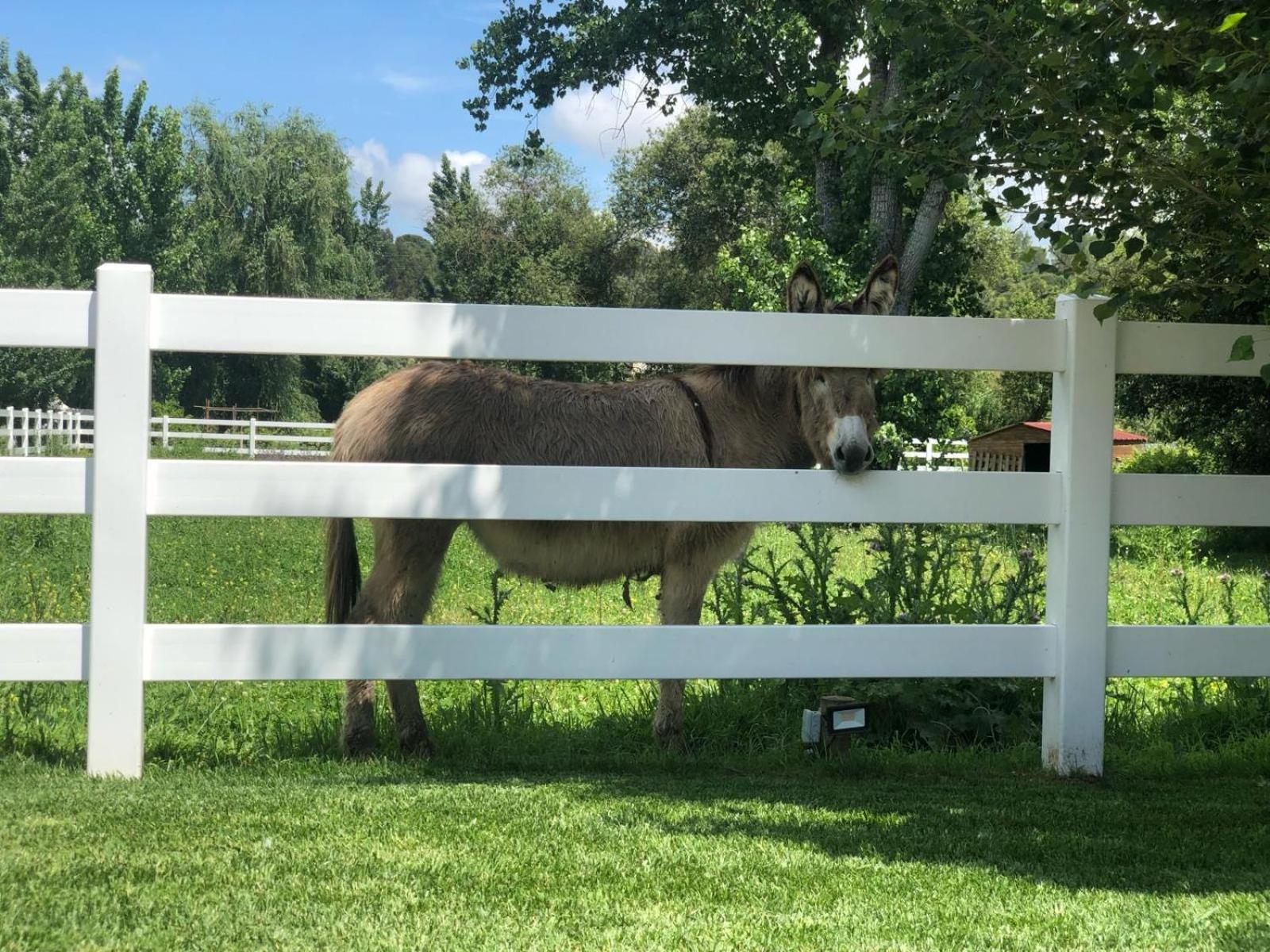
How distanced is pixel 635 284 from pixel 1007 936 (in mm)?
38741

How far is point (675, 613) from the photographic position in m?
5.29

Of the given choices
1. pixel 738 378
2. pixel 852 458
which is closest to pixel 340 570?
pixel 738 378

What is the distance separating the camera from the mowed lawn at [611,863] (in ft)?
8.66

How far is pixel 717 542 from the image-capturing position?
525 cm

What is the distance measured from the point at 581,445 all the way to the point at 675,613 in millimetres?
898

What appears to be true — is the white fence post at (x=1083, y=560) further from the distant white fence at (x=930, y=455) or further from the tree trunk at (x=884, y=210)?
the tree trunk at (x=884, y=210)

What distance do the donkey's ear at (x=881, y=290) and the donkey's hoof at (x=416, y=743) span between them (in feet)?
9.00

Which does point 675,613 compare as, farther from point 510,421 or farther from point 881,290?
point 881,290

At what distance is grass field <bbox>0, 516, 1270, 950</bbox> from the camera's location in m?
2.68

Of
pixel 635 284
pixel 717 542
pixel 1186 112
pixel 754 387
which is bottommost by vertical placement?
pixel 717 542

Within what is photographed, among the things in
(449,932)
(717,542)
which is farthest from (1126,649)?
(449,932)

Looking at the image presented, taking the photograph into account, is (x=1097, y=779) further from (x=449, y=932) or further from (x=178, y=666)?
(x=178, y=666)

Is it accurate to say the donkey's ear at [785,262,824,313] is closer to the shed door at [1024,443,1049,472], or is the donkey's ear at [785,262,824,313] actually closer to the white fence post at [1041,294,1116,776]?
the white fence post at [1041,294,1116,776]

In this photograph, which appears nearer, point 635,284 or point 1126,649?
point 1126,649
